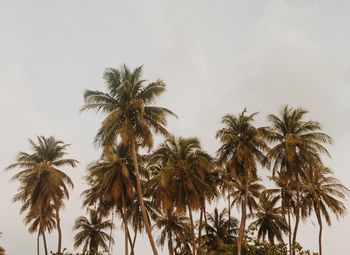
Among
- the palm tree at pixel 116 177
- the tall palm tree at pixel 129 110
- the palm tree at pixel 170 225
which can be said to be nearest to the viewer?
the tall palm tree at pixel 129 110

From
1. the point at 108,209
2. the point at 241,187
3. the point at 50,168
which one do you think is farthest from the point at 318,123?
the point at 50,168

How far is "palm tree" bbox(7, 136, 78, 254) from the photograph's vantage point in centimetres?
3738

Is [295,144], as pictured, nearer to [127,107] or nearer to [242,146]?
[242,146]

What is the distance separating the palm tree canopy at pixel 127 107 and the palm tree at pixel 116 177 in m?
3.79

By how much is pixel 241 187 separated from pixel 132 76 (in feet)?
68.6

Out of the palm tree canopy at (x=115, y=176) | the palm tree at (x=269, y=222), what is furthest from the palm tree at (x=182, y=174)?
the palm tree at (x=269, y=222)

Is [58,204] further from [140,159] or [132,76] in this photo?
[132,76]

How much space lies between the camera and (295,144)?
120 ft

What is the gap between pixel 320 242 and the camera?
4225cm

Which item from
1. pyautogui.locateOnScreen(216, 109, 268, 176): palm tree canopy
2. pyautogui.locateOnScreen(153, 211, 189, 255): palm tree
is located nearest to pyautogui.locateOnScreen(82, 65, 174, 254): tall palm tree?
pyautogui.locateOnScreen(216, 109, 268, 176): palm tree canopy

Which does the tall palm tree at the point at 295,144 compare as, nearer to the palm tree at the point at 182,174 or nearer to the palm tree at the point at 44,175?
the palm tree at the point at 182,174

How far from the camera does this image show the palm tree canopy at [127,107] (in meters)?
29.1

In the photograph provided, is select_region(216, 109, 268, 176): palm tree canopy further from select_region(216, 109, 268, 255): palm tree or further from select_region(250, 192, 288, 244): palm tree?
select_region(250, 192, 288, 244): palm tree

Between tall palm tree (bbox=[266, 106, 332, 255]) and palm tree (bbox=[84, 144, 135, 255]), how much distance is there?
12.5 metres
